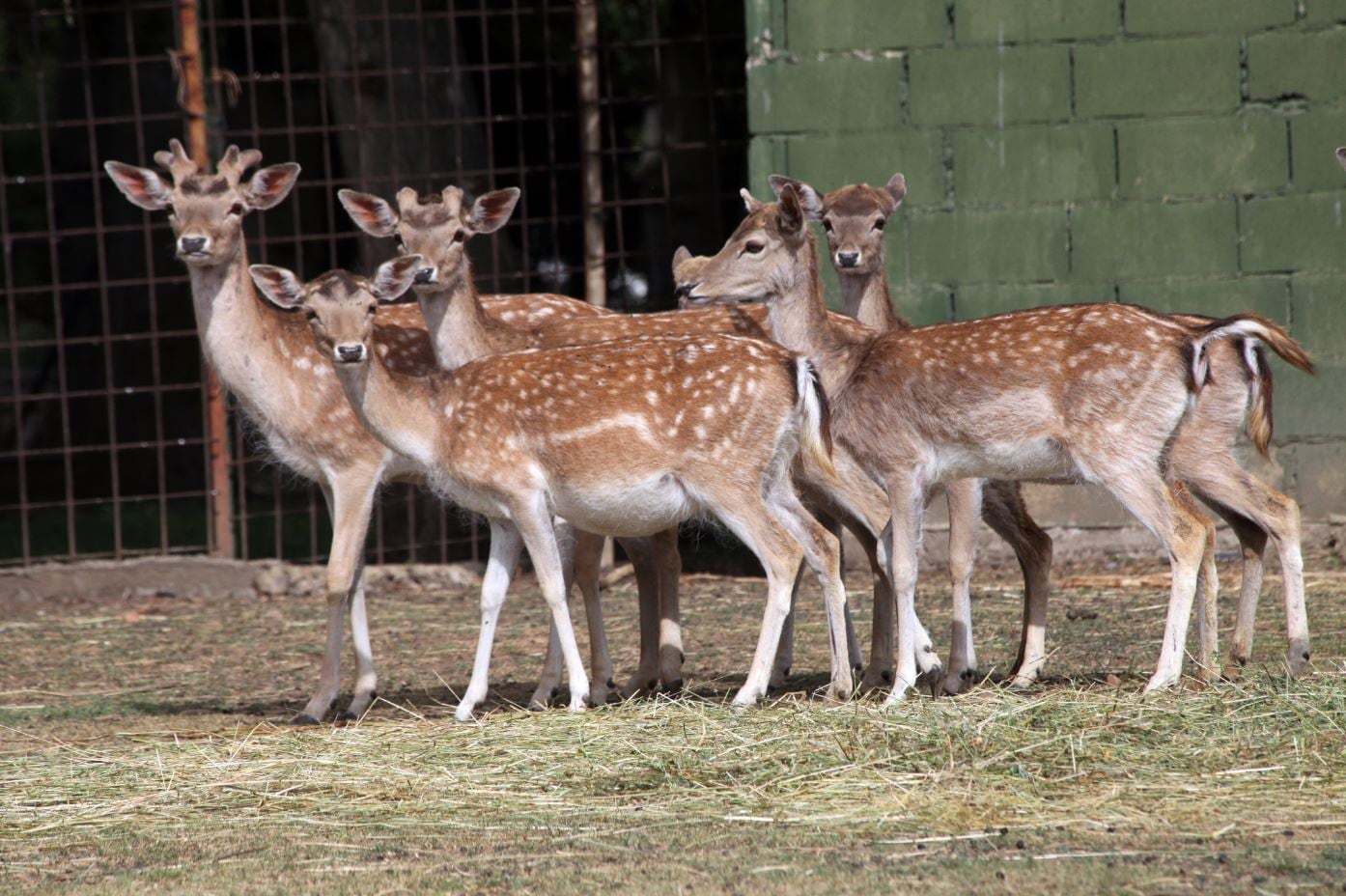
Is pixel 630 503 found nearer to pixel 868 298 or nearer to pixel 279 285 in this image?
pixel 279 285

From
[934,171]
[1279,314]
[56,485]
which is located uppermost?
[934,171]

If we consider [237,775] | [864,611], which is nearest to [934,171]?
[864,611]

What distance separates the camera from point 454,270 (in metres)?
7.50

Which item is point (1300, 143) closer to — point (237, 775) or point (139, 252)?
point (237, 775)

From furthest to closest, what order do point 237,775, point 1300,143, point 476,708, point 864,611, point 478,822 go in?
point 1300,143 < point 864,611 < point 476,708 < point 237,775 < point 478,822

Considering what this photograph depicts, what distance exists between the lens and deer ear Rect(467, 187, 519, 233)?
7.77 meters

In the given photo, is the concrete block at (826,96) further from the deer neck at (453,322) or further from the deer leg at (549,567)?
the deer leg at (549,567)

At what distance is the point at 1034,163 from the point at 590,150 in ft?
8.24

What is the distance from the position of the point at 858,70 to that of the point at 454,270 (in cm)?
331

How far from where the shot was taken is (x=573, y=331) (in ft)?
25.8

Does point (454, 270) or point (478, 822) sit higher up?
point (454, 270)

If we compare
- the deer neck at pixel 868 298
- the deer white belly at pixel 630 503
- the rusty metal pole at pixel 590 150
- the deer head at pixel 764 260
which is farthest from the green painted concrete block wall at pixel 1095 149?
the deer white belly at pixel 630 503

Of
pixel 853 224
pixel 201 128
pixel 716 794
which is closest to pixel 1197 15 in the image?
pixel 853 224

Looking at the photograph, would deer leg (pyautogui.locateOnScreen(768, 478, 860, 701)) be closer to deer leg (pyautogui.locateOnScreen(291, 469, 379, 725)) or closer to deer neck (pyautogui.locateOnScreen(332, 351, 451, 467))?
deer neck (pyautogui.locateOnScreen(332, 351, 451, 467))
